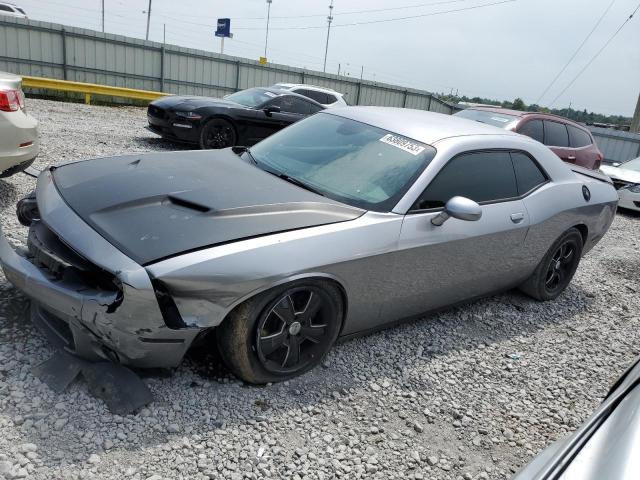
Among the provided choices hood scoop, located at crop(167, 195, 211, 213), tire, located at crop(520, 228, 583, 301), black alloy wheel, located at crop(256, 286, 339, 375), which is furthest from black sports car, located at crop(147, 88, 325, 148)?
black alloy wheel, located at crop(256, 286, 339, 375)

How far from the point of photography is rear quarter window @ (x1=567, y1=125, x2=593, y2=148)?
992 cm

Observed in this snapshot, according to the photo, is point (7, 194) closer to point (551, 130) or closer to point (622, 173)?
point (551, 130)

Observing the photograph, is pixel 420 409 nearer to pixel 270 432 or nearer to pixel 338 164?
pixel 270 432

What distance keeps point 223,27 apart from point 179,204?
27584mm

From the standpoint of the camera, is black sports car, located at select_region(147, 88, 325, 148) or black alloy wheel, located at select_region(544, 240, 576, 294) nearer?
black alloy wheel, located at select_region(544, 240, 576, 294)

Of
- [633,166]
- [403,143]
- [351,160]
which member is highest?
[403,143]

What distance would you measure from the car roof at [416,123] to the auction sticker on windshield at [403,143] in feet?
0.18

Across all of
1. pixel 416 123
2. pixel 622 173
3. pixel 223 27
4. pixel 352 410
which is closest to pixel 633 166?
pixel 622 173

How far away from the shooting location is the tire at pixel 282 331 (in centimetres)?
282

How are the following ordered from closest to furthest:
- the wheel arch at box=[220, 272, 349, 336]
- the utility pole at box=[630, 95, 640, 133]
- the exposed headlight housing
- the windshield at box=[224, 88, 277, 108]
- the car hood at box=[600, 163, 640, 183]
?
the wheel arch at box=[220, 272, 349, 336] < the exposed headlight housing < the windshield at box=[224, 88, 277, 108] < the car hood at box=[600, 163, 640, 183] < the utility pole at box=[630, 95, 640, 133]

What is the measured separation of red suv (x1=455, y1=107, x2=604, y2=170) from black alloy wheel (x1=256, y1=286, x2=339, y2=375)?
6854 mm

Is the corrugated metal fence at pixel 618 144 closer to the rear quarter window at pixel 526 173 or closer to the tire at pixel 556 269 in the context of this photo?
the tire at pixel 556 269

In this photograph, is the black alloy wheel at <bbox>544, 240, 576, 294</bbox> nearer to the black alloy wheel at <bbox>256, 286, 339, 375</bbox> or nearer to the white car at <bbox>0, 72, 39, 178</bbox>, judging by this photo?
the black alloy wheel at <bbox>256, 286, 339, 375</bbox>

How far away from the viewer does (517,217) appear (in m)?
4.12
